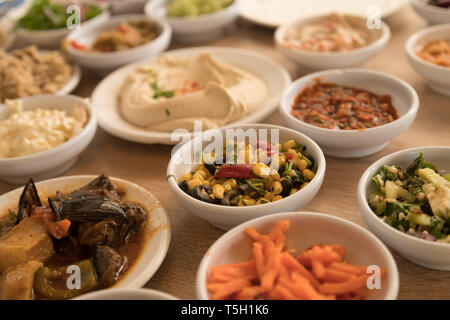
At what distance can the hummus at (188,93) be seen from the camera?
9.82ft

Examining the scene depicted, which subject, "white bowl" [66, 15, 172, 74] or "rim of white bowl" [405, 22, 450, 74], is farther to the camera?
"white bowl" [66, 15, 172, 74]

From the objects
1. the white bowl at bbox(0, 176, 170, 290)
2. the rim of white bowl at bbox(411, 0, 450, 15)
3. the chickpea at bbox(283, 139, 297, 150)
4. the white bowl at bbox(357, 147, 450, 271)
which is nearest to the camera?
the white bowl at bbox(357, 147, 450, 271)

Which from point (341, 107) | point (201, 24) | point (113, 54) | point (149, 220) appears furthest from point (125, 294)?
point (201, 24)

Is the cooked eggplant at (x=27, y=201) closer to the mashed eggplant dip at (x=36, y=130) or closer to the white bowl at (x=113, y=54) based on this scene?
the mashed eggplant dip at (x=36, y=130)

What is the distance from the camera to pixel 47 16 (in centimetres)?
441

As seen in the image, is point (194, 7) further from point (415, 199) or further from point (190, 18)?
point (415, 199)

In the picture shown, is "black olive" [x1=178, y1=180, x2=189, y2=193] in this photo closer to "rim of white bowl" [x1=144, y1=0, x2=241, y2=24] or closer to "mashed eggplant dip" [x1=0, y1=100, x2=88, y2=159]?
"mashed eggplant dip" [x1=0, y1=100, x2=88, y2=159]

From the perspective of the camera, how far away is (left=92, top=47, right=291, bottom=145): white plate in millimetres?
2955

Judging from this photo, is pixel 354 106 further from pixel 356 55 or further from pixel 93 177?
pixel 93 177

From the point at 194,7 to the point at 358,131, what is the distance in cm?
243

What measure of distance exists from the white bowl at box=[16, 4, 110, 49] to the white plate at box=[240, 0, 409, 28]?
1398 millimetres

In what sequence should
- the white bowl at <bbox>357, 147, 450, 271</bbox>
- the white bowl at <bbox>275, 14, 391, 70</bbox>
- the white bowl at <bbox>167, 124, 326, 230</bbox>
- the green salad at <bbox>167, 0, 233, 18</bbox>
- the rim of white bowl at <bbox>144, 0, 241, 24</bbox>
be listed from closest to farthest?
the white bowl at <bbox>357, 147, 450, 271</bbox> < the white bowl at <bbox>167, 124, 326, 230</bbox> < the white bowl at <bbox>275, 14, 391, 70</bbox> < the rim of white bowl at <bbox>144, 0, 241, 24</bbox> < the green salad at <bbox>167, 0, 233, 18</bbox>

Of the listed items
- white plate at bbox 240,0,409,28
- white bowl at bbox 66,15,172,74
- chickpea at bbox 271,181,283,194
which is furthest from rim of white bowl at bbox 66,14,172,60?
chickpea at bbox 271,181,283,194
